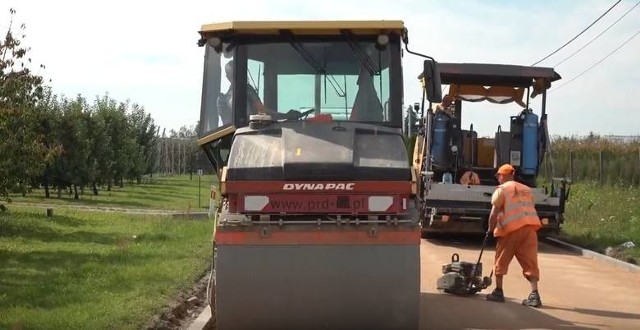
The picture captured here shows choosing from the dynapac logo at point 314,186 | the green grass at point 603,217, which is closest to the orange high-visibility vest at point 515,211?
the dynapac logo at point 314,186

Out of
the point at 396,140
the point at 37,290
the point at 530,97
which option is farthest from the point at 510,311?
the point at 530,97

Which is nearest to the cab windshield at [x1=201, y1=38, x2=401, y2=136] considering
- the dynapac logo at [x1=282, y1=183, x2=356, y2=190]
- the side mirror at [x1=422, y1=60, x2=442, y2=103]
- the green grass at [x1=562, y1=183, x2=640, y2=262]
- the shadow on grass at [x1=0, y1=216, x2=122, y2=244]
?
the side mirror at [x1=422, y1=60, x2=442, y2=103]

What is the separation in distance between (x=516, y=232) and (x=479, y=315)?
1.26m

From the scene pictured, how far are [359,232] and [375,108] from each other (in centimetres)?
164

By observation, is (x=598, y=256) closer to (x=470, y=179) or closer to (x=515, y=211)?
(x=470, y=179)

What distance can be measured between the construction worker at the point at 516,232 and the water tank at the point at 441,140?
7.65 meters

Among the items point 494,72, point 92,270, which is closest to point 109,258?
point 92,270

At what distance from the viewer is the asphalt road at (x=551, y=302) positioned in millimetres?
9070

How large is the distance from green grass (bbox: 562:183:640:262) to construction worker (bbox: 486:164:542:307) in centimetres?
542

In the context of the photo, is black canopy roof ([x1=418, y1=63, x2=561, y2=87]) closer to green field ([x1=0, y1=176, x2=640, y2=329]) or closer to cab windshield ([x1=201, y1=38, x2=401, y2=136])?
green field ([x1=0, y1=176, x2=640, y2=329])

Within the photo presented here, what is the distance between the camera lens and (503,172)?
1045 cm

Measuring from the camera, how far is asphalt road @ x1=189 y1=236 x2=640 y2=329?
9.07 metres

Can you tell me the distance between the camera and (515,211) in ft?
33.3

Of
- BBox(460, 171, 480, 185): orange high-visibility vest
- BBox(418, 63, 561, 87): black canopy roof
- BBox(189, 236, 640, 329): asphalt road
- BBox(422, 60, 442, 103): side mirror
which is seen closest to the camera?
BBox(422, 60, 442, 103): side mirror
